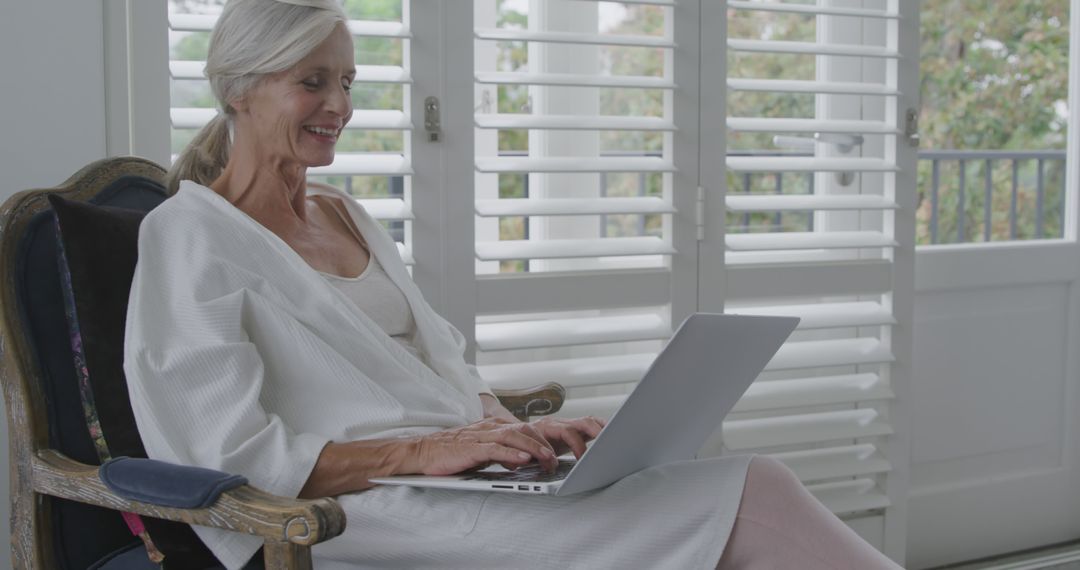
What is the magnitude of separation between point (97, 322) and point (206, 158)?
14.1 inches

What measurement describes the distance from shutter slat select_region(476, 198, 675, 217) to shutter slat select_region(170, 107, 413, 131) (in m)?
0.24

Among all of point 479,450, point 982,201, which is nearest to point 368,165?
point 479,450

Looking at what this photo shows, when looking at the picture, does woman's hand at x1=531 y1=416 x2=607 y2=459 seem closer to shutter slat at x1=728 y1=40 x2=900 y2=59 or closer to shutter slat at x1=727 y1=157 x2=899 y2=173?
shutter slat at x1=727 y1=157 x2=899 y2=173

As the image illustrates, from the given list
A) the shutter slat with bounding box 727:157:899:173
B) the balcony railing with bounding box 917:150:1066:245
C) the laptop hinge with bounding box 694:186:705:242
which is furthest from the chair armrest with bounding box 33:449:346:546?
the balcony railing with bounding box 917:150:1066:245

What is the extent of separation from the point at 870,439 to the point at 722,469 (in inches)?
61.7

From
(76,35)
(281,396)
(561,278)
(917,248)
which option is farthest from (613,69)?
(281,396)

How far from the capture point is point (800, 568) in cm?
148

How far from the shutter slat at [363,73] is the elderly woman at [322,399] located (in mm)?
293

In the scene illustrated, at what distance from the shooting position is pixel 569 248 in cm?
248

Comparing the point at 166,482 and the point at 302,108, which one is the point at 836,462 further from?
the point at 166,482

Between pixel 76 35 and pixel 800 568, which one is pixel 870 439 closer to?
pixel 800 568

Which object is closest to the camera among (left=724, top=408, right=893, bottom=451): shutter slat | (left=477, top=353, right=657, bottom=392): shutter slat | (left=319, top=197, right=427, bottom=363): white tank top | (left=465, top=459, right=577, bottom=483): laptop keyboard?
(left=465, top=459, right=577, bottom=483): laptop keyboard

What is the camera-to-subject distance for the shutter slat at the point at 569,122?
7.81 ft

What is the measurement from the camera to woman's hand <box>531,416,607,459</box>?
5.30 feet
